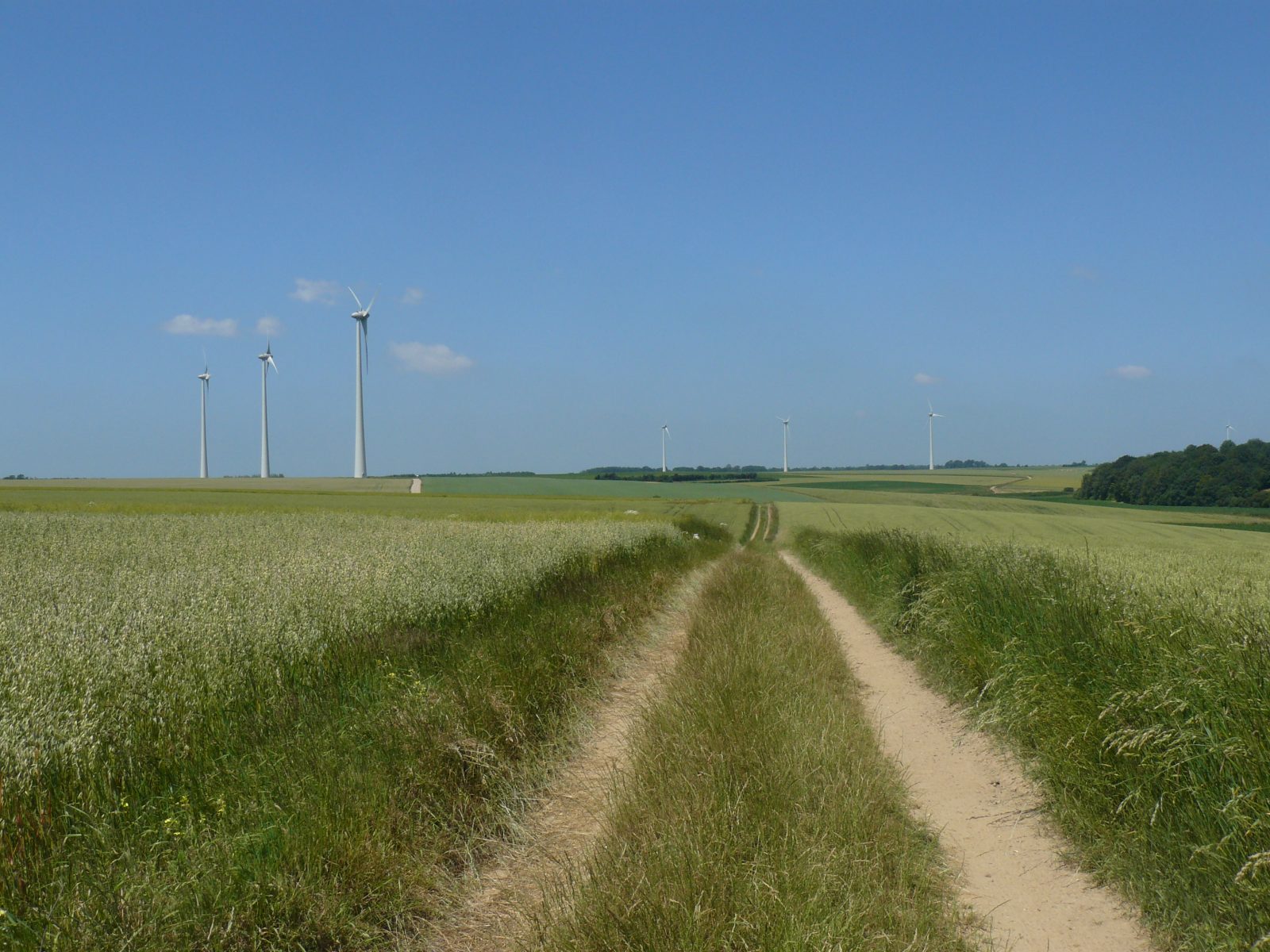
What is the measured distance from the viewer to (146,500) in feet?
163

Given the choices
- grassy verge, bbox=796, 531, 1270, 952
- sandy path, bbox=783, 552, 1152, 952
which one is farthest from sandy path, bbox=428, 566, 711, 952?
grassy verge, bbox=796, 531, 1270, 952

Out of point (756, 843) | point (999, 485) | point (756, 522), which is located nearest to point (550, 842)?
point (756, 843)

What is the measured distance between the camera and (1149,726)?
17.0 ft

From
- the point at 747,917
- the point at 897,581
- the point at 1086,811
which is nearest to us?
the point at 747,917

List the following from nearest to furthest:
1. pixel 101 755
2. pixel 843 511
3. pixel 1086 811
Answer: pixel 101 755 < pixel 1086 811 < pixel 843 511

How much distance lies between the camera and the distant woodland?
73.6 m

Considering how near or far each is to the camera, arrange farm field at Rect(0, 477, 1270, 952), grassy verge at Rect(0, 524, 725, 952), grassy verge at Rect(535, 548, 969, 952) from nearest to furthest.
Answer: grassy verge at Rect(0, 524, 725, 952), grassy verge at Rect(535, 548, 969, 952), farm field at Rect(0, 477, 1270, 952)

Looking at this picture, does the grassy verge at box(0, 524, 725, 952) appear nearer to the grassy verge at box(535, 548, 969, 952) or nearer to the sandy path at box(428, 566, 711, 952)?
the sandy path at box(428, 566, 711, 952)

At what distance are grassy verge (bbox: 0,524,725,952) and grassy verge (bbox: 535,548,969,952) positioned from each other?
3.34 ft

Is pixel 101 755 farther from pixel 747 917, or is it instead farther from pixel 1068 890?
pixel 1068 890

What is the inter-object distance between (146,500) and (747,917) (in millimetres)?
54952

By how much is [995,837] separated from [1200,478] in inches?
3500

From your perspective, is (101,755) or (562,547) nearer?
(101,755)

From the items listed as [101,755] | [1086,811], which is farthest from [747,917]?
[101,755]
